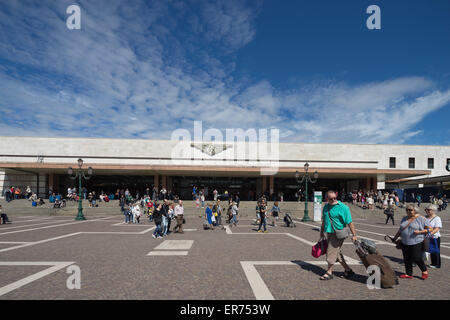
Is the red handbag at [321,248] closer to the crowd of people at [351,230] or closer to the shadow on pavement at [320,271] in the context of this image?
the crowd of people at [351,230]

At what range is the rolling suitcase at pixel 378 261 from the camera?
13.9 feet

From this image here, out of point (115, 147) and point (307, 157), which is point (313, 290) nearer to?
point (307, 157)

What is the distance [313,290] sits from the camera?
4.15m

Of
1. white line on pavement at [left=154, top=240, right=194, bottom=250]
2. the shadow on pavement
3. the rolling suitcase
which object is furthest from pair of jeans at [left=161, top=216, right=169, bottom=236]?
the rolling suitcase

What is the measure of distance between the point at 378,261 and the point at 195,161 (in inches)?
1145

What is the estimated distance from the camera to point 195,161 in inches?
1281

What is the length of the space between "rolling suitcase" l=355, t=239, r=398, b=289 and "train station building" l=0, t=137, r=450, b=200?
25.0 m

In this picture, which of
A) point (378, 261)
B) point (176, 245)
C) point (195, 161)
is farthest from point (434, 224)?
point (195, 161)

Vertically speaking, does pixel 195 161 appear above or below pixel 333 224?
above

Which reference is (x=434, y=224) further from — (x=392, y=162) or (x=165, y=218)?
(x=392, y=162)

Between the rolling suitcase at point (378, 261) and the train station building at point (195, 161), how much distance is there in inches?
983

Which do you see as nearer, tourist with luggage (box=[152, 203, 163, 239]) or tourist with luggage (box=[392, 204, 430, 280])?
tourist with luggage (box=[392, 204, 430, 280])

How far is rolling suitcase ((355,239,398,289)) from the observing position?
422cm

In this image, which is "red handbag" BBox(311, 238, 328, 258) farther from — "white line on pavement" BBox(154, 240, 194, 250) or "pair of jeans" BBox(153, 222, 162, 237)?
"pair of jeans" BBox(153, 222, 162, 237)
